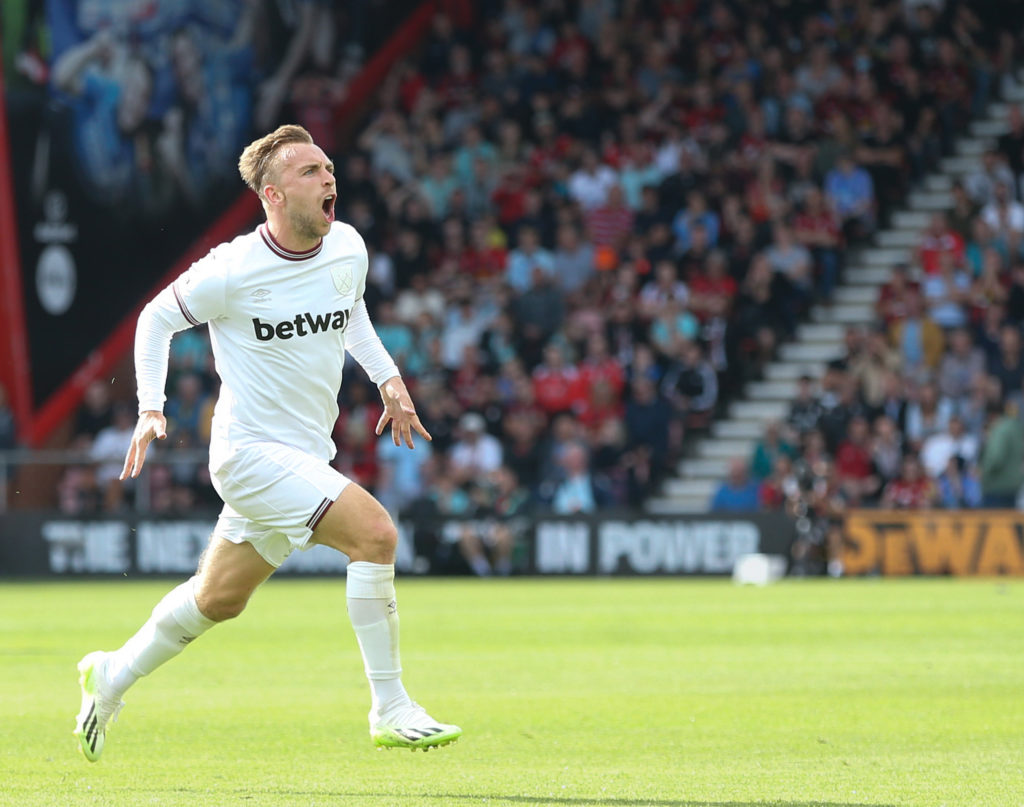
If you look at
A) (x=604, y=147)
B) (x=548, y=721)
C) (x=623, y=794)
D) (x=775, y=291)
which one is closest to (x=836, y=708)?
(x=548, y=721)

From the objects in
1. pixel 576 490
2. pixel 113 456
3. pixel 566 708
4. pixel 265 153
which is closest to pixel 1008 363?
pixel 576 490

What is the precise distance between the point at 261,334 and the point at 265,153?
2.43 feet

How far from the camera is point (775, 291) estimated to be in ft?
77.8

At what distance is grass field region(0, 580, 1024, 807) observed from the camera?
679 cm

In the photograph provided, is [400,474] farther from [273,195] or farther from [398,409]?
[273,195]

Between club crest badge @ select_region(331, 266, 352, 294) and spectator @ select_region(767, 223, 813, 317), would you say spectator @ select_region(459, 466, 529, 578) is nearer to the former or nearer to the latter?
spectator @ select_region(767, 223, 813, 317)

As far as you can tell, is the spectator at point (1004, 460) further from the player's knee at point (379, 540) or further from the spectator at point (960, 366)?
the player's knee at point (379, 540)

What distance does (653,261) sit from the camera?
24047mm

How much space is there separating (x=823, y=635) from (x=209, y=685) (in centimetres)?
512

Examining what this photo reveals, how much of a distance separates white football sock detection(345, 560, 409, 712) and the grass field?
0.35m

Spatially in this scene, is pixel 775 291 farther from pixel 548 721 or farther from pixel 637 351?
pixel 548 721

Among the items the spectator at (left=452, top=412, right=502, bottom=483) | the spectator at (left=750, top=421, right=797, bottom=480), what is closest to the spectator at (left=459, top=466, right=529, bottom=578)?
the spectator at (left=452, top=412, right=502, bottom=483)

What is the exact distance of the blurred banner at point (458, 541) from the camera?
21.8 m

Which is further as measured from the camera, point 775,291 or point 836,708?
point 775,291
